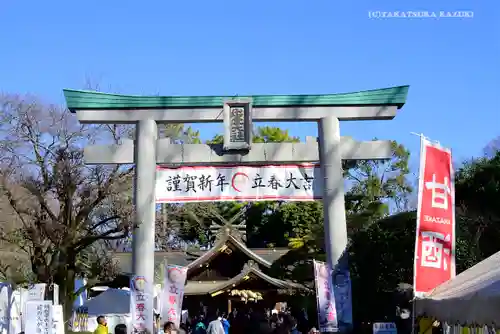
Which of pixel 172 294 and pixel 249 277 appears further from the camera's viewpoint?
pixel 249 277

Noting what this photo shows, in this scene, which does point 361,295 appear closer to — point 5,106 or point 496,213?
point 496,213

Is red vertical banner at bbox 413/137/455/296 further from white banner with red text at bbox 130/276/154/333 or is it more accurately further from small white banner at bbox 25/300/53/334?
small white banner at bbox 25/300/53/334

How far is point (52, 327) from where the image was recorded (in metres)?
13.8

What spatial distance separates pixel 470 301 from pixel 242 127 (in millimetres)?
9339

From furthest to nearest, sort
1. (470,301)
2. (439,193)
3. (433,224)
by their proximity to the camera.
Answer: (439,193) < (433,224) < (470,301)

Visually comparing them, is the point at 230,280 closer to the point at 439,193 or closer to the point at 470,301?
the point at 439,193

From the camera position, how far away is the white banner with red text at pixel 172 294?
14250mm

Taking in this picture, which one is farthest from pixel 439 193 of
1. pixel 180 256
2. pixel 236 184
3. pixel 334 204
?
pixel 180 256

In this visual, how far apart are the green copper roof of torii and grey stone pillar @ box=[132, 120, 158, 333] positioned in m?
0.56

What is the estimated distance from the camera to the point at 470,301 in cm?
611

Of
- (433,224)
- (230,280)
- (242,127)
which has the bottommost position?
(230,280)

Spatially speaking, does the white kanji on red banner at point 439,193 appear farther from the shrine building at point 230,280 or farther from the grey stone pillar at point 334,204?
the shrine building at point 230,280

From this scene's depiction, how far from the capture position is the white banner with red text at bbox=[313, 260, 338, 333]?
13742 mm

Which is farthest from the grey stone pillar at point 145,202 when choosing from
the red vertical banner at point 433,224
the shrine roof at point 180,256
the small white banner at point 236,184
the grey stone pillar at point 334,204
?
the shrine roof at point 180,256
